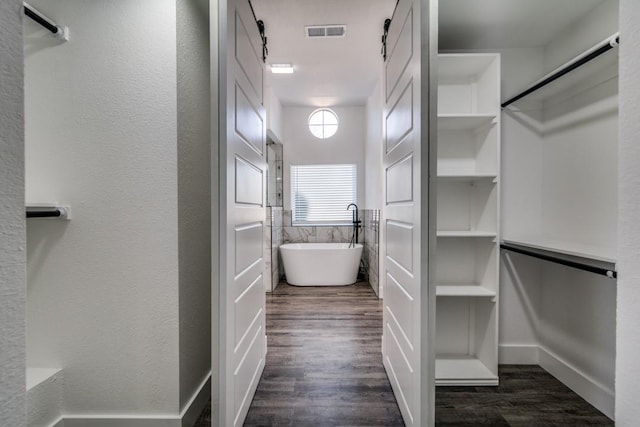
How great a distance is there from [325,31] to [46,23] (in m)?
1.90

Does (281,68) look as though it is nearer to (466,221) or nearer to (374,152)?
(374,152)

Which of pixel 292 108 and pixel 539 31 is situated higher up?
pixel 292 108

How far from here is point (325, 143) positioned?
16.6 ft

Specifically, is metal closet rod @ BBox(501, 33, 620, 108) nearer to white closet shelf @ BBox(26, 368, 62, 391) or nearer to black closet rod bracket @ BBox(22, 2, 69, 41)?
black closet rod bracket @ BBox(22, 2, 69, 41)

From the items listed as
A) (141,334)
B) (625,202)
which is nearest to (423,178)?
(625,202)

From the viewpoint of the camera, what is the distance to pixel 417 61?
1.33m

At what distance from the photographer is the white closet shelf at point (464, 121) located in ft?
6.14

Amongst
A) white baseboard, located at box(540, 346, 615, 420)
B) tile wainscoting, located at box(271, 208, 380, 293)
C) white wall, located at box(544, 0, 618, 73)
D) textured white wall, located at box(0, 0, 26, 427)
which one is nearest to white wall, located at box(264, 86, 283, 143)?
tile wainscoting, located at box(271, 208, 380, 293)

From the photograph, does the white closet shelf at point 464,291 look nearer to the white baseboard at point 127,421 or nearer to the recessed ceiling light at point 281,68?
the white baseboard at point 127,421

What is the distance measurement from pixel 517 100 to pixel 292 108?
11.6 ft

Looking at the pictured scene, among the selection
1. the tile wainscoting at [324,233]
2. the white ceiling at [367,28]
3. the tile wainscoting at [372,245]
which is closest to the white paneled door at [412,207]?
the white ceiling at [367,28]

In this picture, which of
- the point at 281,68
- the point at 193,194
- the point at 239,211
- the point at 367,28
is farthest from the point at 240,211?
the point at 281,68

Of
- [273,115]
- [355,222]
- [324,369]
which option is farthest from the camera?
[355,222]

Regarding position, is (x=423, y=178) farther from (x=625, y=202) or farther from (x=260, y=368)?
(x=260, y=368)
